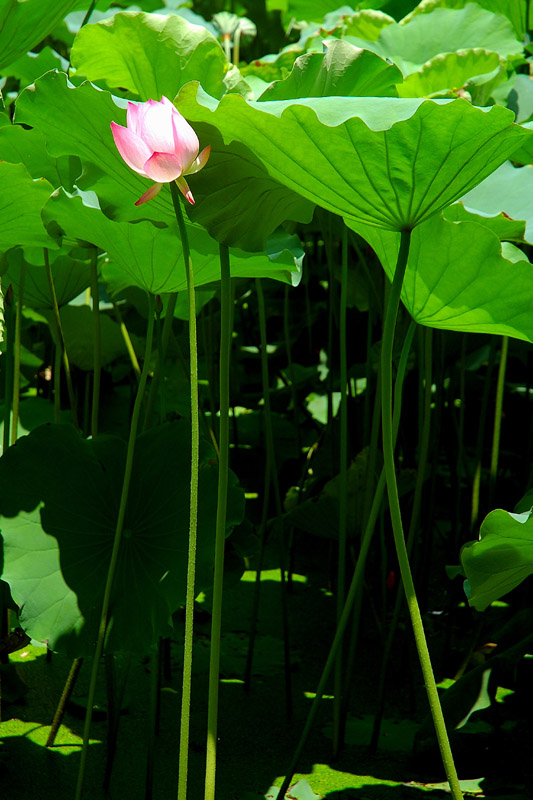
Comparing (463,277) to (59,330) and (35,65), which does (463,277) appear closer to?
(59,330)

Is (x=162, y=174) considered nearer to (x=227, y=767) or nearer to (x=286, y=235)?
(x=286, y=235)

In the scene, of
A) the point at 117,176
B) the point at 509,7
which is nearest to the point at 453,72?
the point at 509,7

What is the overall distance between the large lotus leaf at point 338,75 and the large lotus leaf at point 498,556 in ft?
1.68

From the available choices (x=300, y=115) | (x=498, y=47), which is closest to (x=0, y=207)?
(x=300, y=115)

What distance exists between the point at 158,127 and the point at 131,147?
30mm

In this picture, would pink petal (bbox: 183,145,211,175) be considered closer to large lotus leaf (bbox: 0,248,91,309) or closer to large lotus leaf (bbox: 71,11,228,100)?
large lotus leaf (bbox: 71,11,228,100)

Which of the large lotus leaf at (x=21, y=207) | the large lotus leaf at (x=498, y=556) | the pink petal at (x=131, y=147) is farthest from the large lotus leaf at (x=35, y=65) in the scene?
the large lotus leaf at (x=498, y=556)

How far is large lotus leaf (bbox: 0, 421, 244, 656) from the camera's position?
38.1 inches

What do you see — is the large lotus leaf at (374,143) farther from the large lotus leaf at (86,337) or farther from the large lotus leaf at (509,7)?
the large lotus leaf at (509,7)

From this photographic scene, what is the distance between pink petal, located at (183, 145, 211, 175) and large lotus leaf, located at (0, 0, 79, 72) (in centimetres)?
55

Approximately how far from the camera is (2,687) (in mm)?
1178

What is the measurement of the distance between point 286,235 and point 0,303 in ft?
1.06

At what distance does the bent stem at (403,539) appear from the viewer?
25.2 inches

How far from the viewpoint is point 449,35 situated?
162 cm
